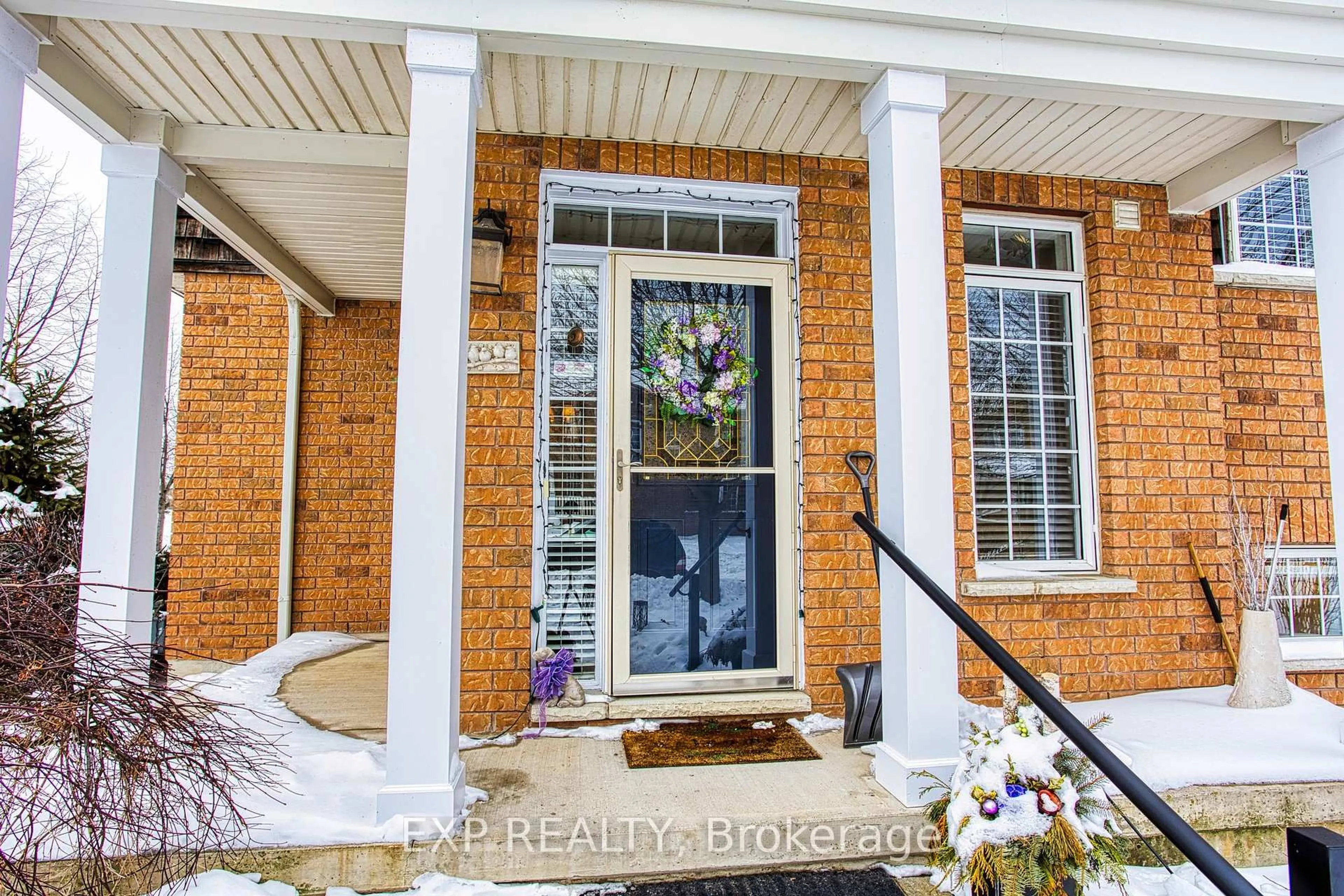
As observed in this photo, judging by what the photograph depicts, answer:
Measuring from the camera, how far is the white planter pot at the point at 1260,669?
314 centimetres

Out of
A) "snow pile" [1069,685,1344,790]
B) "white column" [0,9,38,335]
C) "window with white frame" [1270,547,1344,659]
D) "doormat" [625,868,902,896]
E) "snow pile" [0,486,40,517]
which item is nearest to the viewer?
"doormat" [625,868,902,896]

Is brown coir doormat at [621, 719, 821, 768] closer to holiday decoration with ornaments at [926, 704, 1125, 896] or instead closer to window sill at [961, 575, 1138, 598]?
holiday decoration with ornaments at [926, 704, 1125, 896]

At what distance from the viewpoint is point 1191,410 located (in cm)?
361

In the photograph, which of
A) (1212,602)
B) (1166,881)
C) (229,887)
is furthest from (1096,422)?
(229,887)

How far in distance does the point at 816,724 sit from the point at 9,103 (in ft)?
11.8

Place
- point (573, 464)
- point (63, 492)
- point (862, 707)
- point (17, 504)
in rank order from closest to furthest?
point (862, 707)
point (573, 464)
point (17, 504)
point (63, 492)

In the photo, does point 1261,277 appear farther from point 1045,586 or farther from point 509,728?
point 509,728

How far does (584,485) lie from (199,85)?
2226 mm

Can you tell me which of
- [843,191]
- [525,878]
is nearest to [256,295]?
[843,191]

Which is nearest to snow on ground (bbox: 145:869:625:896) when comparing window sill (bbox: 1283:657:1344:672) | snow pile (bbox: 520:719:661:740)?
snow pile (bbox: 520:719:661:740)

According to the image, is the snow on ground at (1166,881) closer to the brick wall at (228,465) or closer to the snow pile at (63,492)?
the brick wall at (228,465)

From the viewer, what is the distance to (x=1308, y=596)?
3.86 m

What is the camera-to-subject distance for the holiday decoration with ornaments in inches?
66.0

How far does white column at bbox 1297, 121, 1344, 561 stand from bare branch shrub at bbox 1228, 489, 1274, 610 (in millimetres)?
621
